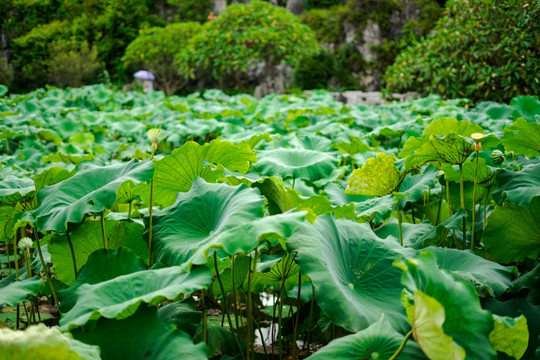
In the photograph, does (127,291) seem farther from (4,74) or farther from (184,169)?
(4,74)

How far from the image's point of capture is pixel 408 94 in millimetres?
6223

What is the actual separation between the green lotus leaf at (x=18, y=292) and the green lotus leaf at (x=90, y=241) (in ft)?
0.45

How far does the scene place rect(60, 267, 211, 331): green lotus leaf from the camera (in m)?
0.66

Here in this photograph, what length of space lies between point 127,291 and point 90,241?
406 mm

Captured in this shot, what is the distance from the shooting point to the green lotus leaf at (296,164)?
157 centimetres

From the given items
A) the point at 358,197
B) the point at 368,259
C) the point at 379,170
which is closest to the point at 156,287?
the point at 368,259

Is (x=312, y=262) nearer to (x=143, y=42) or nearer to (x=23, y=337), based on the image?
(x=23, y=337)

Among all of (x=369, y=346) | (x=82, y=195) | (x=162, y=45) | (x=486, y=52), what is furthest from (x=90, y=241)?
(x=162, y=45)

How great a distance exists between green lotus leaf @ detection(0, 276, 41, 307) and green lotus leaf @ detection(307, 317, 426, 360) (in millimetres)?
566

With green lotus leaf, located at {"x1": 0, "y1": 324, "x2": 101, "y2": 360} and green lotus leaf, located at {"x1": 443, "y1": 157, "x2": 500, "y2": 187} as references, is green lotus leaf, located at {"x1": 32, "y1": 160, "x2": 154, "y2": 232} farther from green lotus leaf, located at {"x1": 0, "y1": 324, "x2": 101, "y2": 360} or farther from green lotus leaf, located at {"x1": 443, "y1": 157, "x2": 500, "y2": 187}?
green lotus leaf, located at {"x1": 443, "y1": 157, "x2": 500, "y2": 187}

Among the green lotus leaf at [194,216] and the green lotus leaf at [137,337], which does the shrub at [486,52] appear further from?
the green lotus leaf at [137,337]

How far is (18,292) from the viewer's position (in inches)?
35.4

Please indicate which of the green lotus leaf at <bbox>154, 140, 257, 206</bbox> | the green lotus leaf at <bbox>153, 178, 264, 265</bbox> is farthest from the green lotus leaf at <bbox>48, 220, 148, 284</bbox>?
the green lotus leaf at <bbox>153, 178, 264, 265</bbox>

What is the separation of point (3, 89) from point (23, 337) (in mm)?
7044
